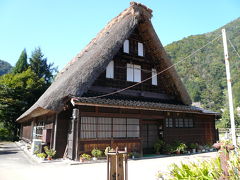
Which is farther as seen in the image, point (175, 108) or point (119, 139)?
point (175, 108)

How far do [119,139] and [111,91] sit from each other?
259 centimetres

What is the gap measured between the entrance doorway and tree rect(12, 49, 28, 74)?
27082 millimetres

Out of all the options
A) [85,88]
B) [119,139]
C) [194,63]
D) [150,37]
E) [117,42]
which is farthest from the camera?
[194,63]

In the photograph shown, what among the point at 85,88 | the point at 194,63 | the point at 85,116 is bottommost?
the point at 85,116

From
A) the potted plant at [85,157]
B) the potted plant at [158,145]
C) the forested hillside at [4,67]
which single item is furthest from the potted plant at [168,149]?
the forested hillside at [4,67]

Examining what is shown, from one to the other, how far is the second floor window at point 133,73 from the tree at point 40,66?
25.3m

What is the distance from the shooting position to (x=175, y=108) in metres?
11.3

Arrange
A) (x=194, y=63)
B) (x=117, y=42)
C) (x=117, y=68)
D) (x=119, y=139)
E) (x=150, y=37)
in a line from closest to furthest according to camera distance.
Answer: (x=119, y=139) → (x=117, y=42) → (x=117, y=68) → (x=150, y=37) → (x=194, y=63)

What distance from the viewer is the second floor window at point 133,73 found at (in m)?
11.9

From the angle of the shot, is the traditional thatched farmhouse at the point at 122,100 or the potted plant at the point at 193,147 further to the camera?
the potted plant at the point at 193,147

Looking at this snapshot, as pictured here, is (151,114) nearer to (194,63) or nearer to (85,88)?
(85,88)

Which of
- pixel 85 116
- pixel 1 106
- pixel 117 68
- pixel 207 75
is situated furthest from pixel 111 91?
pixel 207 75

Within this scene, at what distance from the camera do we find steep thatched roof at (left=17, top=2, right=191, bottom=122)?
28.8 ft

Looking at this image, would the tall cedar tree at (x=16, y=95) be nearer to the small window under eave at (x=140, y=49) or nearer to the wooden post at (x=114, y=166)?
the small window under eave at (x=140, y=49)
